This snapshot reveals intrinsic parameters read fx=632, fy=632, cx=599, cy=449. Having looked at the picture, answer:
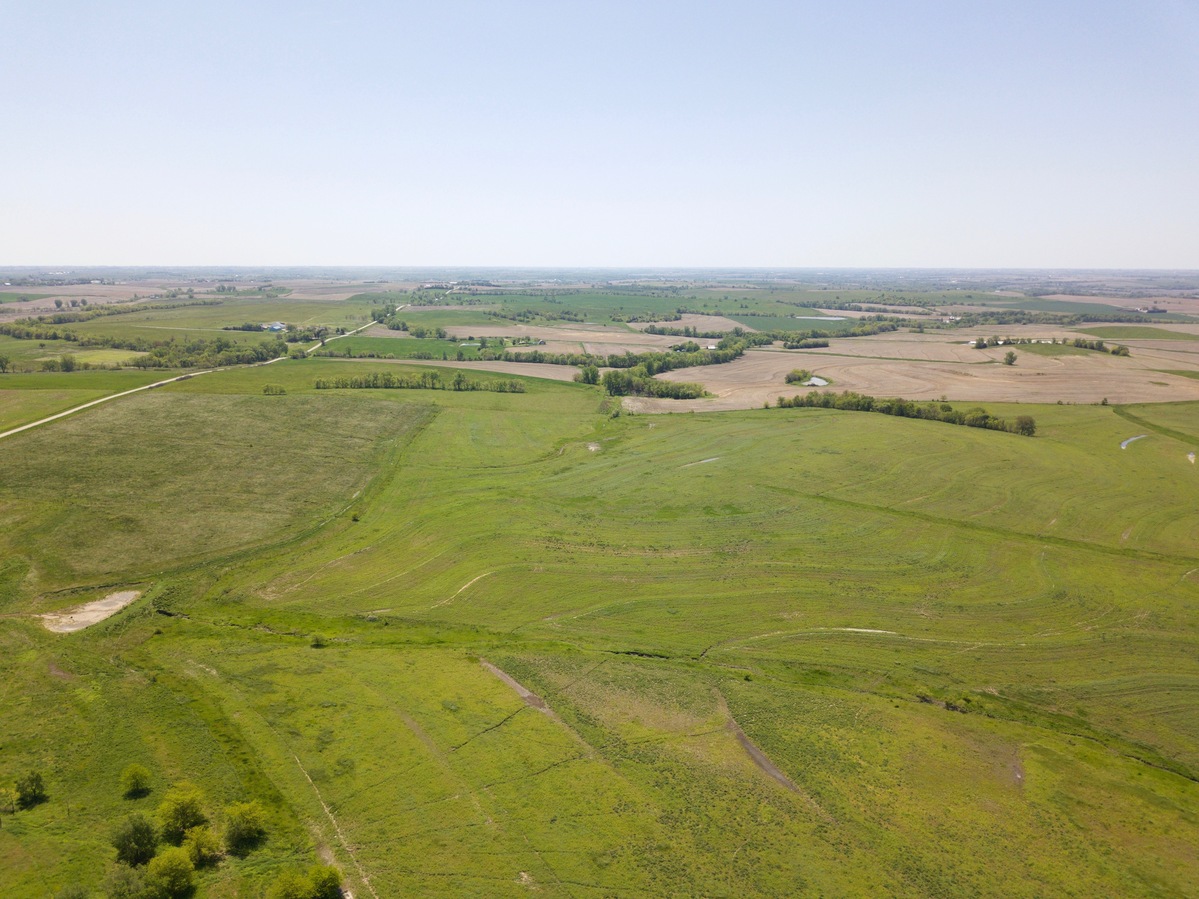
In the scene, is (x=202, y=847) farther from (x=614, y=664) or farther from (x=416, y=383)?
(x=416, y=383)

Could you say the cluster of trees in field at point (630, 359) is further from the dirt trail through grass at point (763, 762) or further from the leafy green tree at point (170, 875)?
the leafy green tree at point (170, 875)

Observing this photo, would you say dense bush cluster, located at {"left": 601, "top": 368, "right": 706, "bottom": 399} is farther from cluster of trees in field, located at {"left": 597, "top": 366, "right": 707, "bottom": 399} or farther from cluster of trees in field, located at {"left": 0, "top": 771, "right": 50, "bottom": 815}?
cluster of trees in field, located at {"left": 0, "top": 771, "right": 50, "bottom": 815}

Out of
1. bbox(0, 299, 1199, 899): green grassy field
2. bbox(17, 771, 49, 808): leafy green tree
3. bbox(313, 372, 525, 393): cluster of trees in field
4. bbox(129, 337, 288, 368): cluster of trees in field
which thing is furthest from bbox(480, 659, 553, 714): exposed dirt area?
bbox(129, 337, 288, 368): cluster of trees in field

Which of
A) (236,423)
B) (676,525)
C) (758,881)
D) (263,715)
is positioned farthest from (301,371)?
(758,881)

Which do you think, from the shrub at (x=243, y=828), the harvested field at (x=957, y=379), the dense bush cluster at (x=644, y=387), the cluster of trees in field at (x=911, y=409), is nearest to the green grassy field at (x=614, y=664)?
the shrub at (x=243, y=828)

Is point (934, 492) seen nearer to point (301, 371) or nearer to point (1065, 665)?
point (1065, 665)
